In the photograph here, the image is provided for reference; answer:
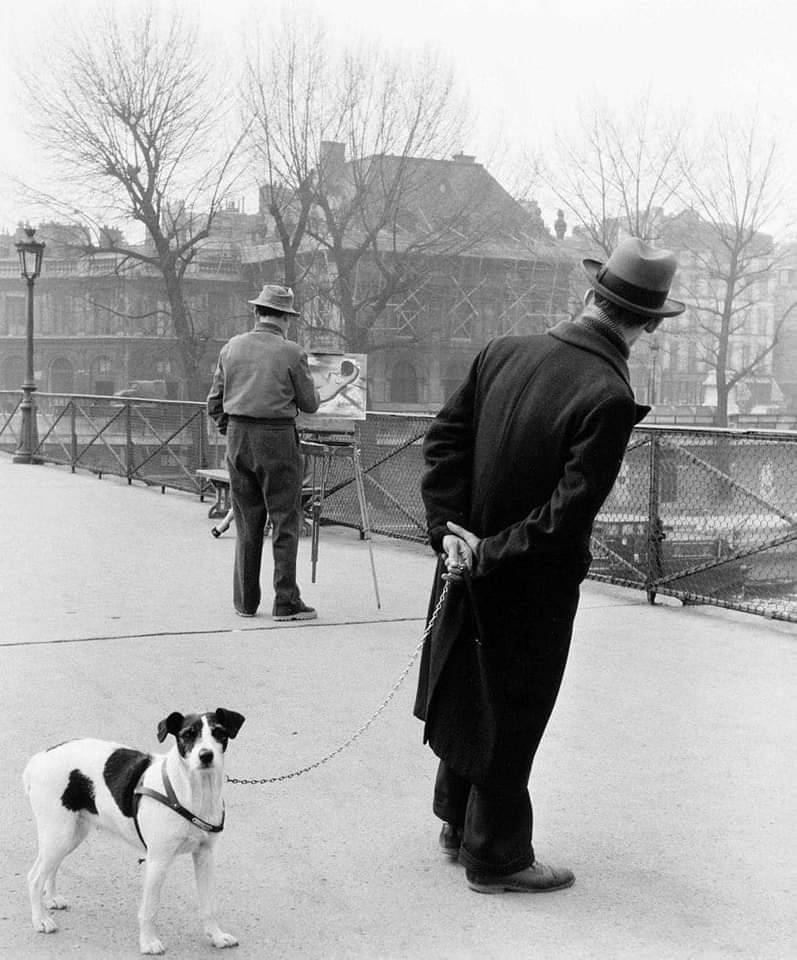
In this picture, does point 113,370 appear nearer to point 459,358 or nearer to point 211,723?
point 459,358

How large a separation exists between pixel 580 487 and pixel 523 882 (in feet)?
3.95

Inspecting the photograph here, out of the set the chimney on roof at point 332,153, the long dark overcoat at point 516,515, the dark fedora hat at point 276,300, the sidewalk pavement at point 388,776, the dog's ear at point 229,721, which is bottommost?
the sidewalk pavement at point 388,776

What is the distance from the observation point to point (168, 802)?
127 inches

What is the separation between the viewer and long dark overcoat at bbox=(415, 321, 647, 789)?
3.46 m

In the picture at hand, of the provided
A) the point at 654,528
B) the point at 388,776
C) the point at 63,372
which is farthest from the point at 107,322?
the point at 388,776

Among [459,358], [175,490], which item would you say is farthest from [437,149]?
[175,490]

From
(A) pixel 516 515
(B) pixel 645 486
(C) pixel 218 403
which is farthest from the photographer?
(B) pixel 645 486

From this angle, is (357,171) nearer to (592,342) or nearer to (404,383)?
(404,383)

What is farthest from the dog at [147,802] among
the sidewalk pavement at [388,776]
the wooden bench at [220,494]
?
the wooden bench at [220,494]

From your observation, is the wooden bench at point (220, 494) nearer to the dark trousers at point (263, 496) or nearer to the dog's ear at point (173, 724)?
the dark trousers at point (263, 496)

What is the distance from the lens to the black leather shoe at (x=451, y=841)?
398 cm

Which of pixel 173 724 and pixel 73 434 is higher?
pixel 73 434

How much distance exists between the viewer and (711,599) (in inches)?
339

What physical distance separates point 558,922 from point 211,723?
113 centimetres
